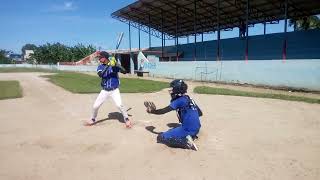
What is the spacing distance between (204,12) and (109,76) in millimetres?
35309

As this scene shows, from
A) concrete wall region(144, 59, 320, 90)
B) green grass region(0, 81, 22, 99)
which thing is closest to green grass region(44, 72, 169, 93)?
green grass region(0, 81, 22, 99)

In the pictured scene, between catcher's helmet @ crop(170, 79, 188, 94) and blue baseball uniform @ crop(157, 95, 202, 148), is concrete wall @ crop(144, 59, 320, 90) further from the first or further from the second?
catcher's helmet @ crop(170, 79, 188, 94)

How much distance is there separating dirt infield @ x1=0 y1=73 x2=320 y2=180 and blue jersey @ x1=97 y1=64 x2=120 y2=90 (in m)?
1.00

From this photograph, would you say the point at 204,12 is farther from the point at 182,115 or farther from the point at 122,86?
the point at 182,115

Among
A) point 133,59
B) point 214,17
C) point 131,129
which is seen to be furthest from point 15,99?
point 133,59

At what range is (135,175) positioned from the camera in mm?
5277

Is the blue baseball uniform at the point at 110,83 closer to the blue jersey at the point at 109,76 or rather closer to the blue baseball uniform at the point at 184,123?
the blue jersey at the point at 109,76

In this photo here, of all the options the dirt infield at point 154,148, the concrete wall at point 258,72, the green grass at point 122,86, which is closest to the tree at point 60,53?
the concrete wall at point 258,72

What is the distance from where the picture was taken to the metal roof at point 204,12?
35.2 metres

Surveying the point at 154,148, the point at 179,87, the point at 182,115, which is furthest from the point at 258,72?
the point at 154,148

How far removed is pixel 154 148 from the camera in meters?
6.74

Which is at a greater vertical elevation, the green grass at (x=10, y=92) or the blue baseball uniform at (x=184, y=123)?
the blue baseball uniform at (x=184, y=123)

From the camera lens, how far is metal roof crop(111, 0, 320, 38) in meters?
35.2

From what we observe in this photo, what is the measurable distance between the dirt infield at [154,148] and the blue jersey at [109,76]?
1.00 m
